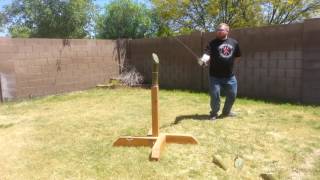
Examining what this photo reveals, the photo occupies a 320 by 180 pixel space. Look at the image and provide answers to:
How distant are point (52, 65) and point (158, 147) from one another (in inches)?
255

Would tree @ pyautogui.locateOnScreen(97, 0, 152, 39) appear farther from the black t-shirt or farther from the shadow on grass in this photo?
the black t-shirt

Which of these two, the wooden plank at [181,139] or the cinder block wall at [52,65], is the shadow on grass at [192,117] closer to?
the wooden plank at [181,139]

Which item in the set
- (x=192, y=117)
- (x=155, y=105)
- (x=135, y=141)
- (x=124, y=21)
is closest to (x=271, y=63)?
(x=192, y=117)

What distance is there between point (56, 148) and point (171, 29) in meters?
15.6

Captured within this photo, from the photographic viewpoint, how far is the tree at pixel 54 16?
18.1 meters

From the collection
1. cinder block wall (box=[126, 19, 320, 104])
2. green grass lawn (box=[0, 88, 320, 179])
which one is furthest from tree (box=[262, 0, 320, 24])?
green grass lawn (box=[0, 88, 320, 179])

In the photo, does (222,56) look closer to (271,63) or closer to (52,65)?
(271,63)

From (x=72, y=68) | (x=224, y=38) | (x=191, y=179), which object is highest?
(x=224, y=38)

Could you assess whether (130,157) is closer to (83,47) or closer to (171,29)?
(83,47)

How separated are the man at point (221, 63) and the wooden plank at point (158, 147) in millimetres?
1677

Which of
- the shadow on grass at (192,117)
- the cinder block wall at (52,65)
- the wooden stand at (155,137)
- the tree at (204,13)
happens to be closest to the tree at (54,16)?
the tree at (204,13)

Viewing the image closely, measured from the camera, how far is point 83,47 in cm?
1071

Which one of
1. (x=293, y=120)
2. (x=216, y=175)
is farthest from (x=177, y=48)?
(x=216, y=175)

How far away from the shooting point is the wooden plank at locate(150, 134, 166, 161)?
411cm
